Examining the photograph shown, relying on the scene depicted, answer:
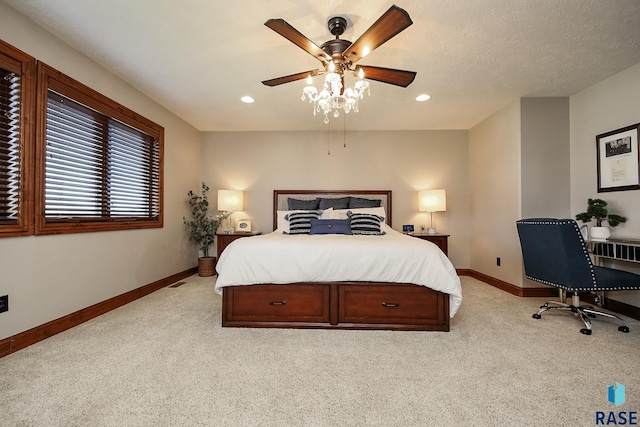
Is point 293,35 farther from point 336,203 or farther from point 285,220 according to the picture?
point 336,203

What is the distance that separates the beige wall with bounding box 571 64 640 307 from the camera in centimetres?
276

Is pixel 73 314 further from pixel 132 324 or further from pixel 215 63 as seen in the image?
pixel 215 63

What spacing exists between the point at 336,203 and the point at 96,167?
306 centimetres

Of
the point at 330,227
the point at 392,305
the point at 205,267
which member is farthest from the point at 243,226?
the point at 392,305

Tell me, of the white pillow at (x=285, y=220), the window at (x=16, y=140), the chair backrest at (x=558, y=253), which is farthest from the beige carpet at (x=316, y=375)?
the white pillow at (x=285, y=220)

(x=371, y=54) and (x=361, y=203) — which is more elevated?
(x=371, y=54)

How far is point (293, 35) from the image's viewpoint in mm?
1851

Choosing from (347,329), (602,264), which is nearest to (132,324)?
(347,329)

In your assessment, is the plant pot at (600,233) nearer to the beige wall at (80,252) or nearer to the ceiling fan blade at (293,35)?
the ceiling fan blade at (293,35)

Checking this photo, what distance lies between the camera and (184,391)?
1572 mm

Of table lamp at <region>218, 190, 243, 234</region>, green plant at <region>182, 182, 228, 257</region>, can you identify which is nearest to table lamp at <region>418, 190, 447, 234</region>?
table lamp at <region>218, 190, 243, 234</region>

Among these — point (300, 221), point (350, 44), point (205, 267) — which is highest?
point (350, 44)

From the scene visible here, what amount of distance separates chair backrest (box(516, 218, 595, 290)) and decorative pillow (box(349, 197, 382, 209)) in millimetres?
2127

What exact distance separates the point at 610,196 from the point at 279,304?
363cm
